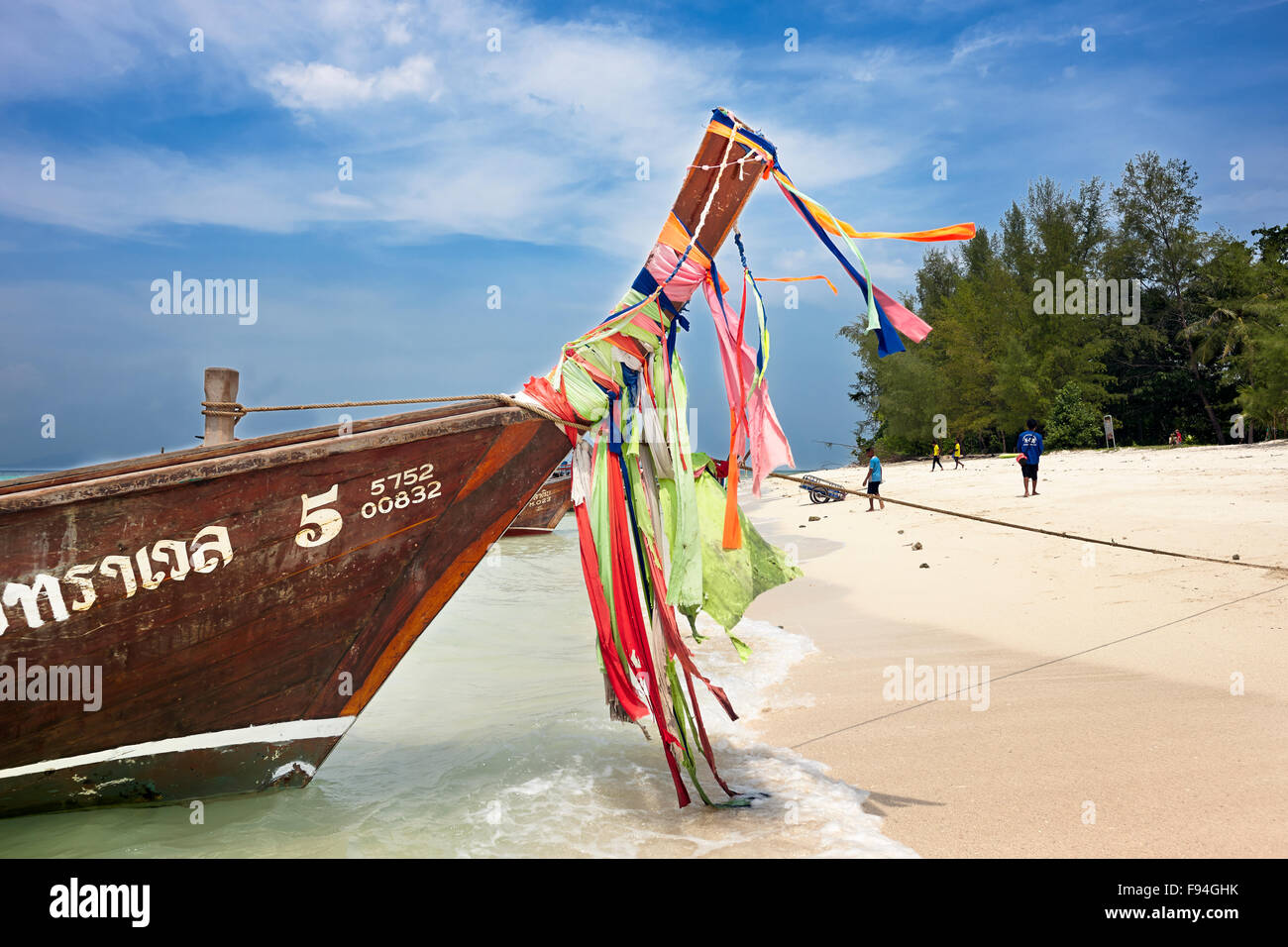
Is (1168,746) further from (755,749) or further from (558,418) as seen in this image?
(558,418)

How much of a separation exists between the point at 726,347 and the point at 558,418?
843mm

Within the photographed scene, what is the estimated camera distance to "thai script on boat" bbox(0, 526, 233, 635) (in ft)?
10.6

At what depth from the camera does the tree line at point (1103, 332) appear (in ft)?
93.5

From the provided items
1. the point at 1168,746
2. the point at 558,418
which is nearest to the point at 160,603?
the point at 558,418

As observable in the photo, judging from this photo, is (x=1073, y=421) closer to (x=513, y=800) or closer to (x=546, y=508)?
(x=546, y=508)

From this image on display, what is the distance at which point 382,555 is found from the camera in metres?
3.83

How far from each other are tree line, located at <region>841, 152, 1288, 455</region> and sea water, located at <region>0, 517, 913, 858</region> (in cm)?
2666

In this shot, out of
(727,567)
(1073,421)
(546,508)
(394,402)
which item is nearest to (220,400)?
(394,402)

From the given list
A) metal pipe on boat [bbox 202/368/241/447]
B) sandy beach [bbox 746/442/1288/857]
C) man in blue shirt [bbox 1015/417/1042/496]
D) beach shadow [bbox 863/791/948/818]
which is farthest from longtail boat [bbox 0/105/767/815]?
man in blue shirt [bbox 1015/417/1042/496]

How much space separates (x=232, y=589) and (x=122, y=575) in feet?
1.36

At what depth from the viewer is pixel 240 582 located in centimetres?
358

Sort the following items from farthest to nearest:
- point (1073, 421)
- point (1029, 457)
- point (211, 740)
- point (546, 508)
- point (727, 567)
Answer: point (1073, 421) < point (546, 508) < point (1029, 457) < point (211, 740) < point (727, 567)

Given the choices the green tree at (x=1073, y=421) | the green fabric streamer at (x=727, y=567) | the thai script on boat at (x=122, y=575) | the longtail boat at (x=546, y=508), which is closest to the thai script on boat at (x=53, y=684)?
the thai script on boat at (x=122, y=575)

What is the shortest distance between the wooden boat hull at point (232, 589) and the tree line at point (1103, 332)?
92.8 ft
